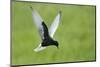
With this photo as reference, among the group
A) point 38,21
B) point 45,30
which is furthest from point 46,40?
point 38,21

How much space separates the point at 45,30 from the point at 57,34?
0.14 m

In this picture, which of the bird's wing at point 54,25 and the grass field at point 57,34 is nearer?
the grass field at point 57,34

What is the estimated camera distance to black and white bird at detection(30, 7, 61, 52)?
6.72 ft

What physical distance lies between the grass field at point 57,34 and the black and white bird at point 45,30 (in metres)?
0.04

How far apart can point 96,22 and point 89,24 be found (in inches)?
4.0

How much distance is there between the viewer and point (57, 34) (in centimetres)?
212

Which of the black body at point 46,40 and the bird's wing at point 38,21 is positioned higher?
the bird's wing at point 38,21

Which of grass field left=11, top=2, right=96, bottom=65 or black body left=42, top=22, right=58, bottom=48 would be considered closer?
grass field left=11, top=2, right=96, bottom=65

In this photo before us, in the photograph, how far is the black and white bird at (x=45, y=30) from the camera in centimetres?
205

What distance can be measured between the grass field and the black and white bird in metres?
0.04

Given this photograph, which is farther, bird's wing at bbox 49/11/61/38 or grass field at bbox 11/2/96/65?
bird's wing at bbox 49/11/61/38

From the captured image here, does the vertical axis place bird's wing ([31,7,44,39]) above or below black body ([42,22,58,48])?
above

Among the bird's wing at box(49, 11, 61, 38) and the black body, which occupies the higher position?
the bird's wing at box(49, 11, 61, 38)

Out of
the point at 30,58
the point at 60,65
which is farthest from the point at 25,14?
the point at 60,65
